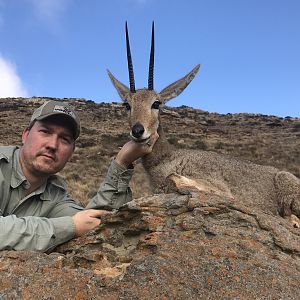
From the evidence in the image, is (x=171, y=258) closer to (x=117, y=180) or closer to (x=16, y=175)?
(x=117, y=180)

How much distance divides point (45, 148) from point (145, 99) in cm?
552

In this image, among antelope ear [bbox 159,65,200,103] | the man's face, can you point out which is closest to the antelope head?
antelope ear [bbox 159,65,200,103]

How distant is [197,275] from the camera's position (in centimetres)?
338

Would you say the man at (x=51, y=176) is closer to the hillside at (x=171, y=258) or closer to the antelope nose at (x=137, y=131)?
the hillside at (x=171, y=258)

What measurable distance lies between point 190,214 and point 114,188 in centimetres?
99

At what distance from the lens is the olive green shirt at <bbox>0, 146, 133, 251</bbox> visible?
141 inches

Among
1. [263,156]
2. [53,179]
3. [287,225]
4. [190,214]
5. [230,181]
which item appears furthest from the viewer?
[263,156]

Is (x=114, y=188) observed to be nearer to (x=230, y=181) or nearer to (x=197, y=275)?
(x=197, y=275)

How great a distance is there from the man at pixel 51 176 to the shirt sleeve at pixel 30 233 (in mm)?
71

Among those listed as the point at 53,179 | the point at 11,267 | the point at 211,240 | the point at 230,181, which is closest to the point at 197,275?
the point at 211,240

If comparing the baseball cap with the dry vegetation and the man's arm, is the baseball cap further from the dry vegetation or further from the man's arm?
the dry vegetation

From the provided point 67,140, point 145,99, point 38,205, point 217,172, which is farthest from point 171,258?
point 145,99

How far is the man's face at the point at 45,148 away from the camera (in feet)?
14.3

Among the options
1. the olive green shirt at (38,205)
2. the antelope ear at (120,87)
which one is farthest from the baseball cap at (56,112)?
the antelope ear at (120,87)
